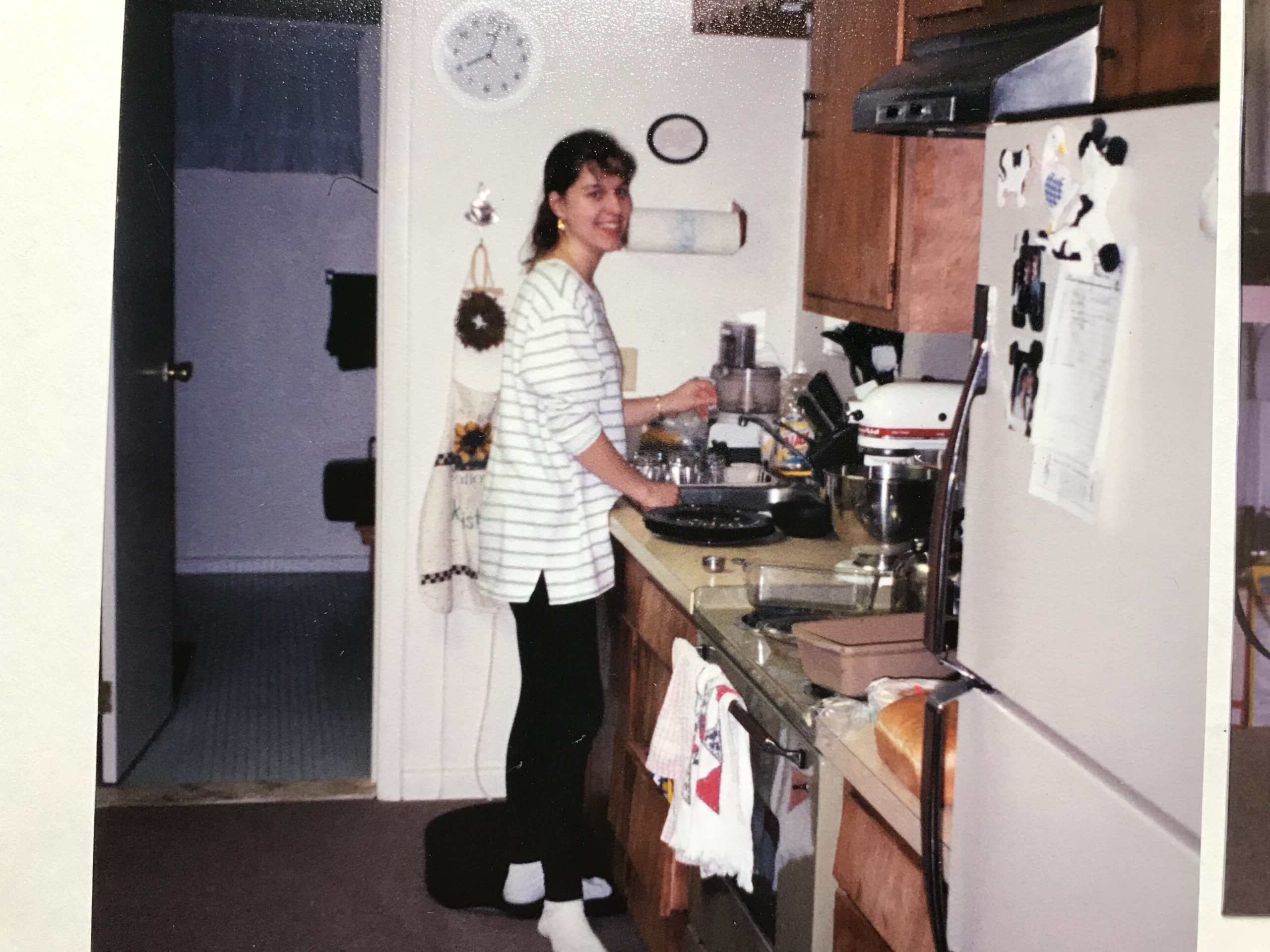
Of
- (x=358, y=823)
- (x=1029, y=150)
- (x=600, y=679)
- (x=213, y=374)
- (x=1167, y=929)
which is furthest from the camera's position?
(x=213, y=374)

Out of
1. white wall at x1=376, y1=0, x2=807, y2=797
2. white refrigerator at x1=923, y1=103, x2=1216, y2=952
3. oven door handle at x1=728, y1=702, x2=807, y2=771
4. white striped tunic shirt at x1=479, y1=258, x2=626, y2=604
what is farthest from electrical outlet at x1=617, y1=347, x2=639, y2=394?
white refrigerator at x1=923, y1=103, x2=1216, y2=952

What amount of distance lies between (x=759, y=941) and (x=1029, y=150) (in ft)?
3.45

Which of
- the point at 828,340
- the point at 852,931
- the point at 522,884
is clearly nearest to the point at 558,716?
the point at 522,884

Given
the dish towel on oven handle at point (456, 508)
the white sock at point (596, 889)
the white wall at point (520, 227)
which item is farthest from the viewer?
the dish towel on oven handle at point (456, 508)

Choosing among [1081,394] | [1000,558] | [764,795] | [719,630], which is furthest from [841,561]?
[1081,394]

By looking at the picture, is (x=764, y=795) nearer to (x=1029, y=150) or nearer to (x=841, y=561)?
(x=841, y=561)

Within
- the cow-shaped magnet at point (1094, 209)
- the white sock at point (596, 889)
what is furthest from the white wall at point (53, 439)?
the white sock at point (596, 889)

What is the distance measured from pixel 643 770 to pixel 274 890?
703 millimetres

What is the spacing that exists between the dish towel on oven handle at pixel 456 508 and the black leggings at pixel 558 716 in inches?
18.4

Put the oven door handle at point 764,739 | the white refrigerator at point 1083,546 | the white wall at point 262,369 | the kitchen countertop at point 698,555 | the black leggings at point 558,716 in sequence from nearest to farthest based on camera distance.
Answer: the white refrigerator at point 1083,546, the oven door handle at point 764,739, the kitchen countertop at point 698,555, the black leggings at point 558,716, the white wall at point 262,369

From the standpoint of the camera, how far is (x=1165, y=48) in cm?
95

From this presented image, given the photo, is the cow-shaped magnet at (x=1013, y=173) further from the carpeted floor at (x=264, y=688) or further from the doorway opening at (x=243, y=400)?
the carpeted floor at (x=264, y=688)

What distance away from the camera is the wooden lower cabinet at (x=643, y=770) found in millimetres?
2082

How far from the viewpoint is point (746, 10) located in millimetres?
2684
